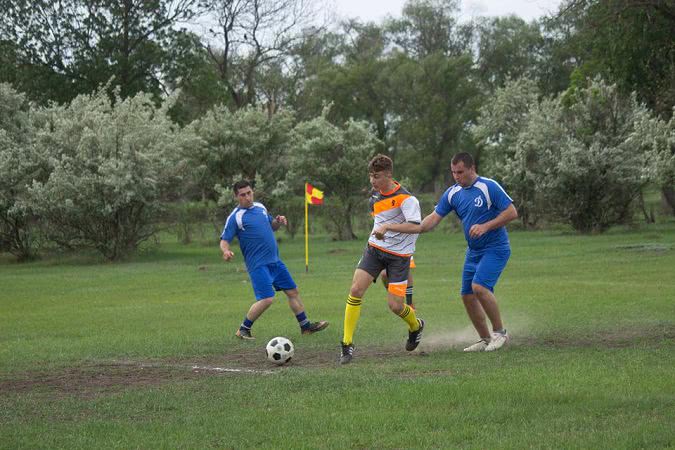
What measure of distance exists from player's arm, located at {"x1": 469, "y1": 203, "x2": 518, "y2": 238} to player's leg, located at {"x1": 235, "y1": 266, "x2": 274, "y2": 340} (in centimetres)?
313

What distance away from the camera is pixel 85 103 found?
31.7 meters

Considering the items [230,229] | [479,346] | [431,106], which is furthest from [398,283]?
[431,106]

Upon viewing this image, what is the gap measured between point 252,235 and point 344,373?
3673 millimetres

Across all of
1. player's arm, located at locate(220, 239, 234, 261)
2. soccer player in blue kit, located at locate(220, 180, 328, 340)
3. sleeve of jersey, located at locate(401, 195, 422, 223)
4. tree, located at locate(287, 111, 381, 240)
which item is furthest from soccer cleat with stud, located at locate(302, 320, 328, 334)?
tree, located at locate(287, 111, 381, 240)

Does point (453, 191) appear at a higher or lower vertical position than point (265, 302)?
higher

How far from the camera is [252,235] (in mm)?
12055

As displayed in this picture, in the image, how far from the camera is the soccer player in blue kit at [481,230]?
390 inches

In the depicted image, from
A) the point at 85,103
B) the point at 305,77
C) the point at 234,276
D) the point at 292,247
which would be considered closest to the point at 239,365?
the point at 234,276

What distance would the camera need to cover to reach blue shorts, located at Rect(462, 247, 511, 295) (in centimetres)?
997

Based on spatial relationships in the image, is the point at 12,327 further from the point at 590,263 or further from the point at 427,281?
the point at 590,263

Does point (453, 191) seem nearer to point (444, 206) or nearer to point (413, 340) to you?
point (444, 206)

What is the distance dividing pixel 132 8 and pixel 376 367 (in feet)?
141

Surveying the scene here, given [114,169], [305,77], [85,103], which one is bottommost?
[114,169]

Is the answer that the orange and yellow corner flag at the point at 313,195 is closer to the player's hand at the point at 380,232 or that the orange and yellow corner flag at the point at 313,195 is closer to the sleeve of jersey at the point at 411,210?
the sleeve of jersey at the point at 411,210
